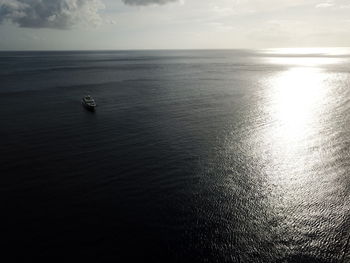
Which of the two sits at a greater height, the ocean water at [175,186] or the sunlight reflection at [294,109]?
the sunlight reflection at [294,109]

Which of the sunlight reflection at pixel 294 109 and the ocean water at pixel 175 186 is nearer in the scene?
the ocean water at pixel 175 186

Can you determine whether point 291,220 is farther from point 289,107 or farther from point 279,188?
point 289,107

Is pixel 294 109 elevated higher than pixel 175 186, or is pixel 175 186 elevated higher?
pixel 294 109

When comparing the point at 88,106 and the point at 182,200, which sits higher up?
the point at 88,106

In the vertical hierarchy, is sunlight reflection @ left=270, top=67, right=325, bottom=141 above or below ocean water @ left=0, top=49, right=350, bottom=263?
above

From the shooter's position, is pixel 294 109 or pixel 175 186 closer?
pixel 175 186

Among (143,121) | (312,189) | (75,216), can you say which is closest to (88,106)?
(143,121)

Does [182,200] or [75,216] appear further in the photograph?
[182,200]

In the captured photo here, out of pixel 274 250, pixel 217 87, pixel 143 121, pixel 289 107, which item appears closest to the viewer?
pixel 274 250
